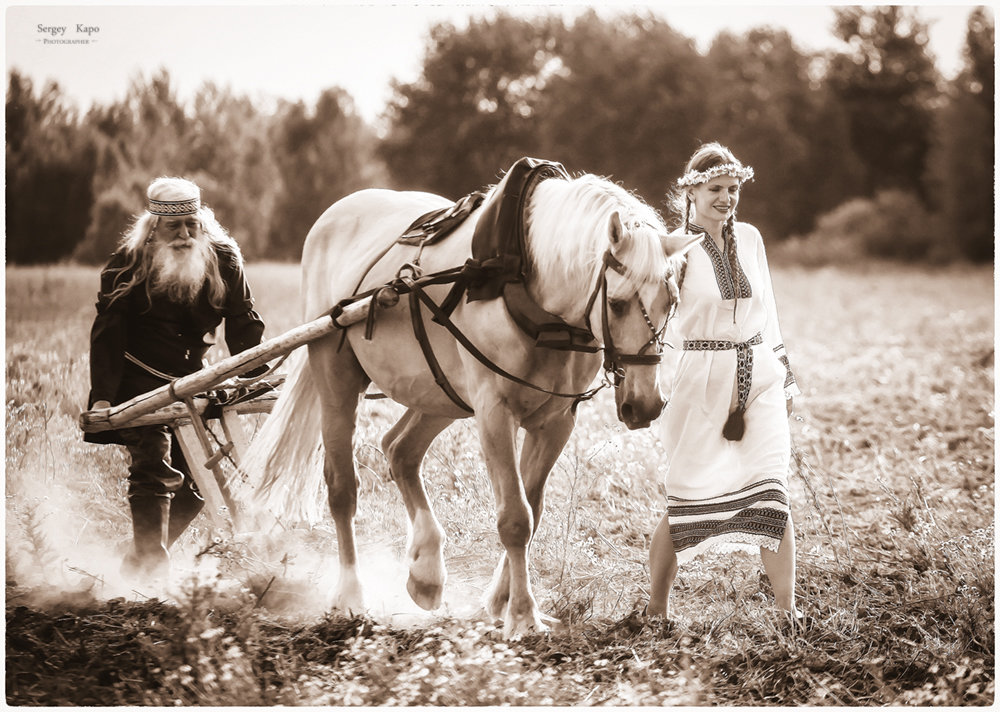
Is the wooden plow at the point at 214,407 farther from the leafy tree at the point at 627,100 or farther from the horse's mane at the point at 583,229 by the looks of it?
the leafy tree at the point at 627,100

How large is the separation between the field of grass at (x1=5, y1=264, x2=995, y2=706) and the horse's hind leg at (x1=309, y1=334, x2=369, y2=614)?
236mm

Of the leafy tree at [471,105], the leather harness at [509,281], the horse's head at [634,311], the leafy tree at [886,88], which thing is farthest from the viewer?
the leafy tree at [471,105]

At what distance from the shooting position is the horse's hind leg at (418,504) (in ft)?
13.9

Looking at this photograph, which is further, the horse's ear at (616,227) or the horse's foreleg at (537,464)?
the horse's foreleg at (537,464)

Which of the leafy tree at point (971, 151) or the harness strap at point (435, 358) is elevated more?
the leafy tree at point (971, 151)

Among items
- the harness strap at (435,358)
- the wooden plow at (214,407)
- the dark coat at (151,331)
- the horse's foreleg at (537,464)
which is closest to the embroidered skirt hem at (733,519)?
the horse's foreleg at (537,464)

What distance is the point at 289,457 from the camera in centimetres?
459

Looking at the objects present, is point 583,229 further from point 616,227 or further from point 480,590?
point 480,590

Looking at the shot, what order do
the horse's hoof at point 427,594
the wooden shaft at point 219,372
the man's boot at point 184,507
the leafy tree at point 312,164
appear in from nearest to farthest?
1. the wooden shaft at point 219,372
2. the horse's hoof at point 427,594
3. the man's boot at point 184,507
4. the leafy tree at point 312,164

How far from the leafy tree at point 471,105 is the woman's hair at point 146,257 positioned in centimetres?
150

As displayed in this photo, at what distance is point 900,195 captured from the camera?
8484mm

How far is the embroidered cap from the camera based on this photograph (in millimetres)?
4418

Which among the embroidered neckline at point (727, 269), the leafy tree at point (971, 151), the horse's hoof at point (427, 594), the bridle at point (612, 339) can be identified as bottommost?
the horse's hoof at point (427, 594)

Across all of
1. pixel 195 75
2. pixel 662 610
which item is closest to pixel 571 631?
pixel 662 610
